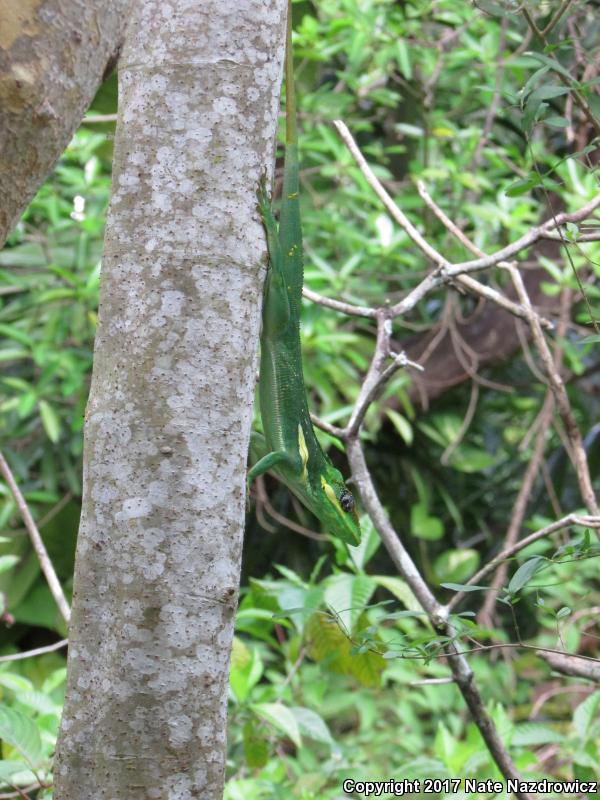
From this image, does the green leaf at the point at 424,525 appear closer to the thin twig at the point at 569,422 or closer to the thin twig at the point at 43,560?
the thin twig at the point at 569,422

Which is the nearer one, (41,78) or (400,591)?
(41,78)

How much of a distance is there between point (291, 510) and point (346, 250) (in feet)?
4.79

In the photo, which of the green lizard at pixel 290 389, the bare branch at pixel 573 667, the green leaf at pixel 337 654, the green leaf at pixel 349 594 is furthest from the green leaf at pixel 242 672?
the bare branch at pixel 573 667

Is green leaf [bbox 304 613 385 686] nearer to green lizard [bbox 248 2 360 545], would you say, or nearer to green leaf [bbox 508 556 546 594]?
green lizard [bbox 248 2 360 545]

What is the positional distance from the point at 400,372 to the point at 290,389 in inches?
94.6

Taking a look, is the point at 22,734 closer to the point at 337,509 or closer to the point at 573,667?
the point at 337,509

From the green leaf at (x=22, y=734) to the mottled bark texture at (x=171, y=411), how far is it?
56cm

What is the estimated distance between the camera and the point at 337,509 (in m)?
1.90

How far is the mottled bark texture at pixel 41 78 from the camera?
138 centimetres

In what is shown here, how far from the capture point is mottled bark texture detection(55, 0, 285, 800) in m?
1.12

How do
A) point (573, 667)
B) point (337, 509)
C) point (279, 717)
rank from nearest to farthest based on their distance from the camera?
point (573, 667), point (337, 509), point (279, 717)

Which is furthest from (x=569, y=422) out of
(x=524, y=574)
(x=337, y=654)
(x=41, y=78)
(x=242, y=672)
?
(x=41, y=78)

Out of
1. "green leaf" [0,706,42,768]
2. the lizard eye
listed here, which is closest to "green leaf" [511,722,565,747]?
the lizard eye

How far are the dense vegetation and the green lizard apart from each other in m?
0.50
